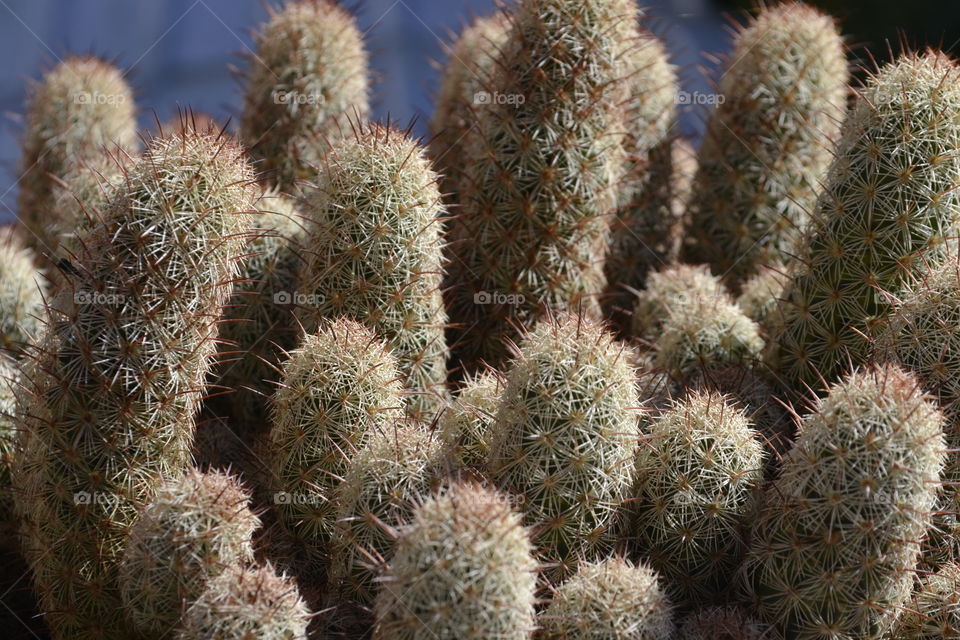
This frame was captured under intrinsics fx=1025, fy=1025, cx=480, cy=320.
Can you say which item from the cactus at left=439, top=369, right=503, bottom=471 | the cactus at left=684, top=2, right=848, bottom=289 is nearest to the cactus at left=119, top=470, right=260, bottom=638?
the cactus at left=439, top=369, right=503, bottom=471

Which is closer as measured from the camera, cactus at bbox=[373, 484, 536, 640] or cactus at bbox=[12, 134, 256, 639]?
cactus at bbox=[373, 484, 536, 640]

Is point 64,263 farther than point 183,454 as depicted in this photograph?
No

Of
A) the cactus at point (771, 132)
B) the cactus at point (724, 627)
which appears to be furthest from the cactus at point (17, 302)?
the cactus at point (771, 132)

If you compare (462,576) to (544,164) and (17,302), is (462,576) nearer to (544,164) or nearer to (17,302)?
(544,164)

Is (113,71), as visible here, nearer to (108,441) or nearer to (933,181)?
(108,441)

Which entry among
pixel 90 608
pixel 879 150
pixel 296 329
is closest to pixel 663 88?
pixel 879 150

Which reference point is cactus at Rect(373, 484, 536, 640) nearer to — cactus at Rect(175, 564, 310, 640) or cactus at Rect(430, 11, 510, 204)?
cactus at Rect(175, 564, 310, 640)
